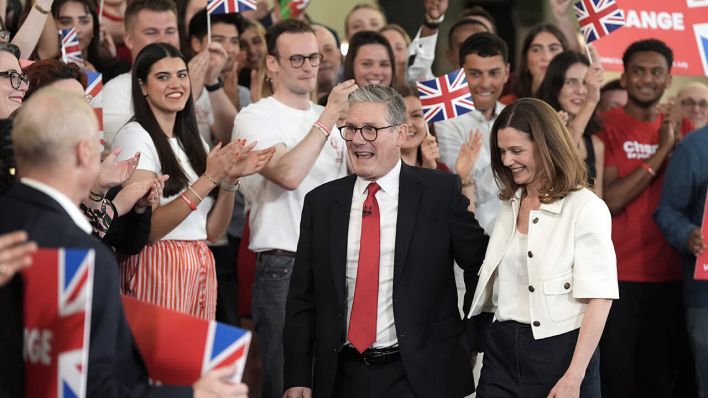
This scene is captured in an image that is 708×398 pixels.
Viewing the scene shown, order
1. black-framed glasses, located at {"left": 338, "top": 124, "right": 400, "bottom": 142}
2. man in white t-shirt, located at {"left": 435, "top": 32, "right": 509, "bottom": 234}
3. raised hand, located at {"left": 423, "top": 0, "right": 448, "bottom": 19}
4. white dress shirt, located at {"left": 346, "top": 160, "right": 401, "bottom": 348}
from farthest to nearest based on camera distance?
raised hand, located at {"left": 423, "top": 0, "right": 448, "bottom": 19}, man in white t-shirt, located at {"left": 435, "top": 32, "right": 509, "bottom": 234}, black-framed glasses, located at {"left": 338, "top": 124, "right": 400, "bottom": 142}, white dress shirt, located at {"left": 346, "top": 160, "right": 401, "bottom": 348}

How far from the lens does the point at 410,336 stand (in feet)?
12.7

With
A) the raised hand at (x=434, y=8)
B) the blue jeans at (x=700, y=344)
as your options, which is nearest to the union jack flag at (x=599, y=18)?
the raised hand at (x=434, y=8)

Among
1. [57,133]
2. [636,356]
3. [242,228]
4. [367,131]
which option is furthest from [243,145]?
[636,356]

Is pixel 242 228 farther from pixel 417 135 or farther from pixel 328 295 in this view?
pixel 328 295

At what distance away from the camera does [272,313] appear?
505 cm

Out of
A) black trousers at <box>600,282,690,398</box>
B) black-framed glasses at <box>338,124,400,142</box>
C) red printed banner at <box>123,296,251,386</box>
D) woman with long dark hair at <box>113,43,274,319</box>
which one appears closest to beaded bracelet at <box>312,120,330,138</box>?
woman with long dark hair at <box>113,43,274,319</box>

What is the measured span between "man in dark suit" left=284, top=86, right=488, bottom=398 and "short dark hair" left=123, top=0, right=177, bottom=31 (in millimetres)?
2107

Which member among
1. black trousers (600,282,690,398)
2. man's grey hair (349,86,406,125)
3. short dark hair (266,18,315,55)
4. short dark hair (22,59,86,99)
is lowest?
black trousers (600,282,690,398)

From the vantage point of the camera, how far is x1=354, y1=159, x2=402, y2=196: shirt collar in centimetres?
407

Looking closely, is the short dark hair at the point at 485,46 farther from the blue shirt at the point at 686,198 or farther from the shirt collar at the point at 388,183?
the shirt collar at the point at 388,183

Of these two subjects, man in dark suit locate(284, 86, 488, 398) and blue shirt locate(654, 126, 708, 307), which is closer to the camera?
man in dark suit locate(284, 86, 488, 398)

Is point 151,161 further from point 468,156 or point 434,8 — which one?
point 434,8

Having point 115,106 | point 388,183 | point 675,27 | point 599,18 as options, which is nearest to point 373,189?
point 388,183

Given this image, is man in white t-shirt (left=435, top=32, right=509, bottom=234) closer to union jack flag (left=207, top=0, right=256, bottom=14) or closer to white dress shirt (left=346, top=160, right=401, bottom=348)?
union jack flag (left=207, top=0, right=256, bottom=14)
